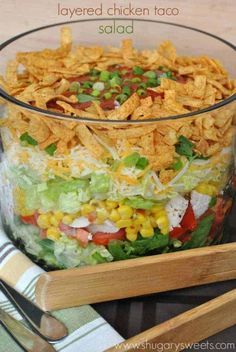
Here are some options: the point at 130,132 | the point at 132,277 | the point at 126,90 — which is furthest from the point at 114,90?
the point at 132,277

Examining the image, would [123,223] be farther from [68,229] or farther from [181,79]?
[181,79]

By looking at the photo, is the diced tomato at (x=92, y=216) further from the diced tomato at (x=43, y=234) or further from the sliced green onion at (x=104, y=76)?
the sliced green onion at (x=104, y=76)

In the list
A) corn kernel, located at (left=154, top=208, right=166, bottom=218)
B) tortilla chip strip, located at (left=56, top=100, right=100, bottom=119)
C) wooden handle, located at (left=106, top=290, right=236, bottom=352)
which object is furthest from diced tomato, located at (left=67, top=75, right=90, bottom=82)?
wooden handle, located at (left=106, top=290, right=236, bottom=352)

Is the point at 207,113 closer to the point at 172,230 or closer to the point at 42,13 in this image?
the point at 172,230

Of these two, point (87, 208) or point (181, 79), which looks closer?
point (87, 208)

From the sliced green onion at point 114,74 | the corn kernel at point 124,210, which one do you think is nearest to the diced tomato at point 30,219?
the corn kernel at point 124,210

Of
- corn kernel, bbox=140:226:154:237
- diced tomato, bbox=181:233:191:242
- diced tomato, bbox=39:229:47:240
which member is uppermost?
corn kernel, bbox=140:226:154:237

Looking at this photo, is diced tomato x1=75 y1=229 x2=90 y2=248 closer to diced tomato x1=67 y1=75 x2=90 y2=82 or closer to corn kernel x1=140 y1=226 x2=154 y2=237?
corn kernel x1=140 y1=226 x2=154 y2=237

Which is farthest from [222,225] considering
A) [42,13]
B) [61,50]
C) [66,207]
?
[42,13]

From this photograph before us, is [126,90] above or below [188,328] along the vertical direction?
above
